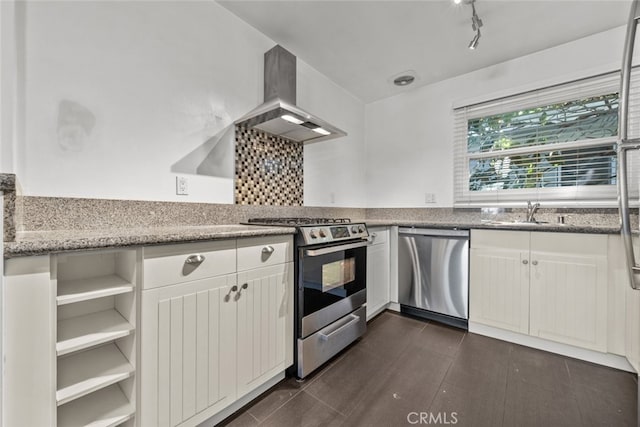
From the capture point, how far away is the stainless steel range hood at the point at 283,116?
1829mm

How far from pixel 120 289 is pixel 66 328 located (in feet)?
0.94

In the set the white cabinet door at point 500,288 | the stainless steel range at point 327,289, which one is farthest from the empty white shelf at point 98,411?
the white cabinet door at point 500,288

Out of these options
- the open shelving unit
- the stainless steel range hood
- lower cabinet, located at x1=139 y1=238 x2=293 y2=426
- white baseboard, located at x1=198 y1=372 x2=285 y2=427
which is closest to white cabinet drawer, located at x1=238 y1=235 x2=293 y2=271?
lower cabinet, located at x1=139 y1=238 x2=293 y2=426

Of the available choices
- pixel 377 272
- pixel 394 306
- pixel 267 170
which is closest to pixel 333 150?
pixel 267 170

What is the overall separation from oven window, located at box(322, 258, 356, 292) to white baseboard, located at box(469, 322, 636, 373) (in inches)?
46.3

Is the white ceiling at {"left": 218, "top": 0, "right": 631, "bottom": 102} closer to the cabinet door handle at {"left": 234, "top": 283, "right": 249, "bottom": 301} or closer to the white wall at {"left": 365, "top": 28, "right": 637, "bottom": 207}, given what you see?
the white wall at {"left": 365, "top": 28, "right": 637, "bottom": 207}

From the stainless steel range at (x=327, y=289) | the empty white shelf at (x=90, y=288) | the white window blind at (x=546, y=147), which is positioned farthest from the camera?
the white window blind at (x=546, y=147)

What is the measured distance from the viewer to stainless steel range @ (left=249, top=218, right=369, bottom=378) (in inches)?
61.2

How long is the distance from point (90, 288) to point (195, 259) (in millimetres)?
368

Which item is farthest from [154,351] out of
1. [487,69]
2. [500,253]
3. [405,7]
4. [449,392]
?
[487,69]

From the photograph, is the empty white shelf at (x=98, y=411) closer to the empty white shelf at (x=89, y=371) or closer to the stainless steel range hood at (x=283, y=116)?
the empty white shelf at (x=89, y=371)

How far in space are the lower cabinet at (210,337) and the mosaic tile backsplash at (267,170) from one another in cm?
75

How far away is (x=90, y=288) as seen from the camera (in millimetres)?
987

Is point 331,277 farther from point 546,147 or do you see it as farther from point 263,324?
point 546,147
